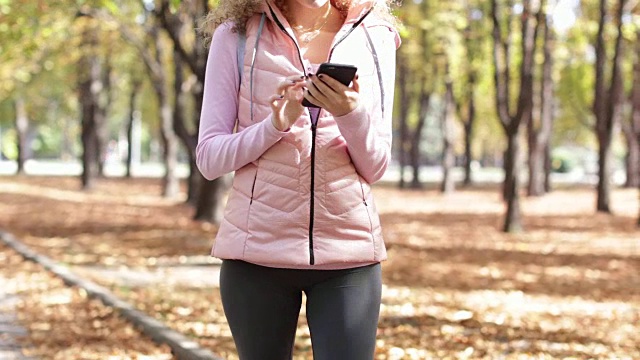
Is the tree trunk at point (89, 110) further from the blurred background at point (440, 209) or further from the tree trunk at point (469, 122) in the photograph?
the tree trunk at point (469, 122)

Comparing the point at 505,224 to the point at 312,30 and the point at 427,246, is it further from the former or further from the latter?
the point at 312,30

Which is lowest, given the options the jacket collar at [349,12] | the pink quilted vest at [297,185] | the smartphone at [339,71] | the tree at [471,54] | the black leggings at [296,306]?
the black leggings at [296,306]

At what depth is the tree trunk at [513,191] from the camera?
17.7 metres

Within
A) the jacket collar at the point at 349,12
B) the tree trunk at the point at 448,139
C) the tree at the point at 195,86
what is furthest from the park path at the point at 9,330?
the tree trunk at the point at 448,139

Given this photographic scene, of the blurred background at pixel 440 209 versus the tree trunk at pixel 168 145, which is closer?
the blurred background at pixel 440 209

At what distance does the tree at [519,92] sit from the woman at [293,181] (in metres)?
14.1

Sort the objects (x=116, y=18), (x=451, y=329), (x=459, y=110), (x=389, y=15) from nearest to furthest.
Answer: (x=389, y=15), (x=451, y=329), (x=116, y=18), (x=459, y=110)

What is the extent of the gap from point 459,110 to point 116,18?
66.2 feet

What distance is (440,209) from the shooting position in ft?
85.7

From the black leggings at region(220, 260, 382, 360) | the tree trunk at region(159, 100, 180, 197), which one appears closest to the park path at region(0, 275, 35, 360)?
the black leggings at region(220, 260, 382, 360)

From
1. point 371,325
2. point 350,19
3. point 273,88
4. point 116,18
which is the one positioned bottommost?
point 371,325

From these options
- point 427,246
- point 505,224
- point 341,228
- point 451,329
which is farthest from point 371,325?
point 505,224

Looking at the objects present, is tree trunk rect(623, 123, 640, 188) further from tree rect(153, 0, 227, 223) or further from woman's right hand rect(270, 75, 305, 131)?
woman's right hand rect(270, 75, 305, 131)

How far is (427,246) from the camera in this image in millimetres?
15680
